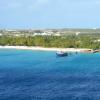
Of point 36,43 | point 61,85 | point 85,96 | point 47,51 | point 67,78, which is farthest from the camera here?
point 36,43

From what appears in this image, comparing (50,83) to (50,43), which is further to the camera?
(50,43)

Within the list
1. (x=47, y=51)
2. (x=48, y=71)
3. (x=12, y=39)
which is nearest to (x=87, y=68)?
(x=48, y=71)

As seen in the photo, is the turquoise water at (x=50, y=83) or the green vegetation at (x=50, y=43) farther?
the green vegetation at (x=50, y=43)

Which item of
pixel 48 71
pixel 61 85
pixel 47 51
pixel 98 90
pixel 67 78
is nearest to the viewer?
pixel 98 90

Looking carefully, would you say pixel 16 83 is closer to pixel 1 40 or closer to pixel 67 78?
pixel 67 78

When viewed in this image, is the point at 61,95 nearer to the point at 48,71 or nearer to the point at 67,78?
the point at 67,78

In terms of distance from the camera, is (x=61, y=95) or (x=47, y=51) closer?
(x=61, y=95)

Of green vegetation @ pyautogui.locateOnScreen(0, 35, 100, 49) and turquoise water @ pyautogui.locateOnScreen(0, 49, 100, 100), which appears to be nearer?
turquoise water @ pyautogui.locateOnScreen(0, 49, 100, 100)

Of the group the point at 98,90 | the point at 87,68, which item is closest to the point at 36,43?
the point at 87,68

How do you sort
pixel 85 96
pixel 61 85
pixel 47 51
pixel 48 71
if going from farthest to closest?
1. pixel 47 51
2. pixel 48 71
3. pixel 61 85
4. pixel 85 96
